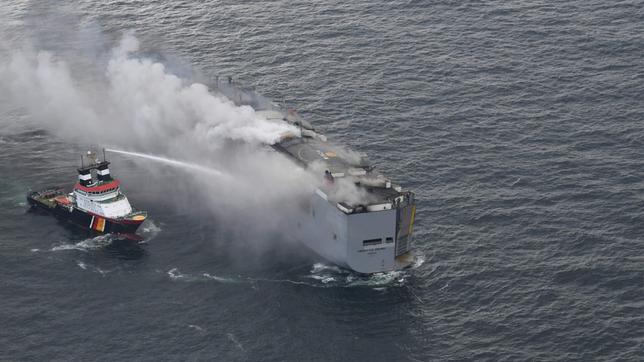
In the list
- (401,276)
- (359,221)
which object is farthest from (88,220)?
(401,276)

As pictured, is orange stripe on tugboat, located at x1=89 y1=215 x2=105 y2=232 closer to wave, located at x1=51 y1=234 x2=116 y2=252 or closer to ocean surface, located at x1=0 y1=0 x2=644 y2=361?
wave, located at x1=51 y1=234 x2=116 y2=252

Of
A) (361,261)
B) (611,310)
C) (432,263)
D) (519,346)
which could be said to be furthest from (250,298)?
(611,310)

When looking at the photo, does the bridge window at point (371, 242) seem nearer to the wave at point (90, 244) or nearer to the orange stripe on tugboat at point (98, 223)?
the wave at point (90, 244)

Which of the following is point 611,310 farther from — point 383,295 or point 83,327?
point 83,327

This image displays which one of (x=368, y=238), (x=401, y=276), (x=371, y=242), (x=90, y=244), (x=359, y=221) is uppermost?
(x=359, y=221)

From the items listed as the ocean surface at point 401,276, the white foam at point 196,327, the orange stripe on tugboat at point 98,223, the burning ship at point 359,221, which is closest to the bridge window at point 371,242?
the burning ship at point 359,221

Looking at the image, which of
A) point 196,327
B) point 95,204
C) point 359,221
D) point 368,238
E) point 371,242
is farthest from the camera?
point 95,204

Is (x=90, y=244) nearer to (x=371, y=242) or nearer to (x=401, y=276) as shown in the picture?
(x=371, y=242)
